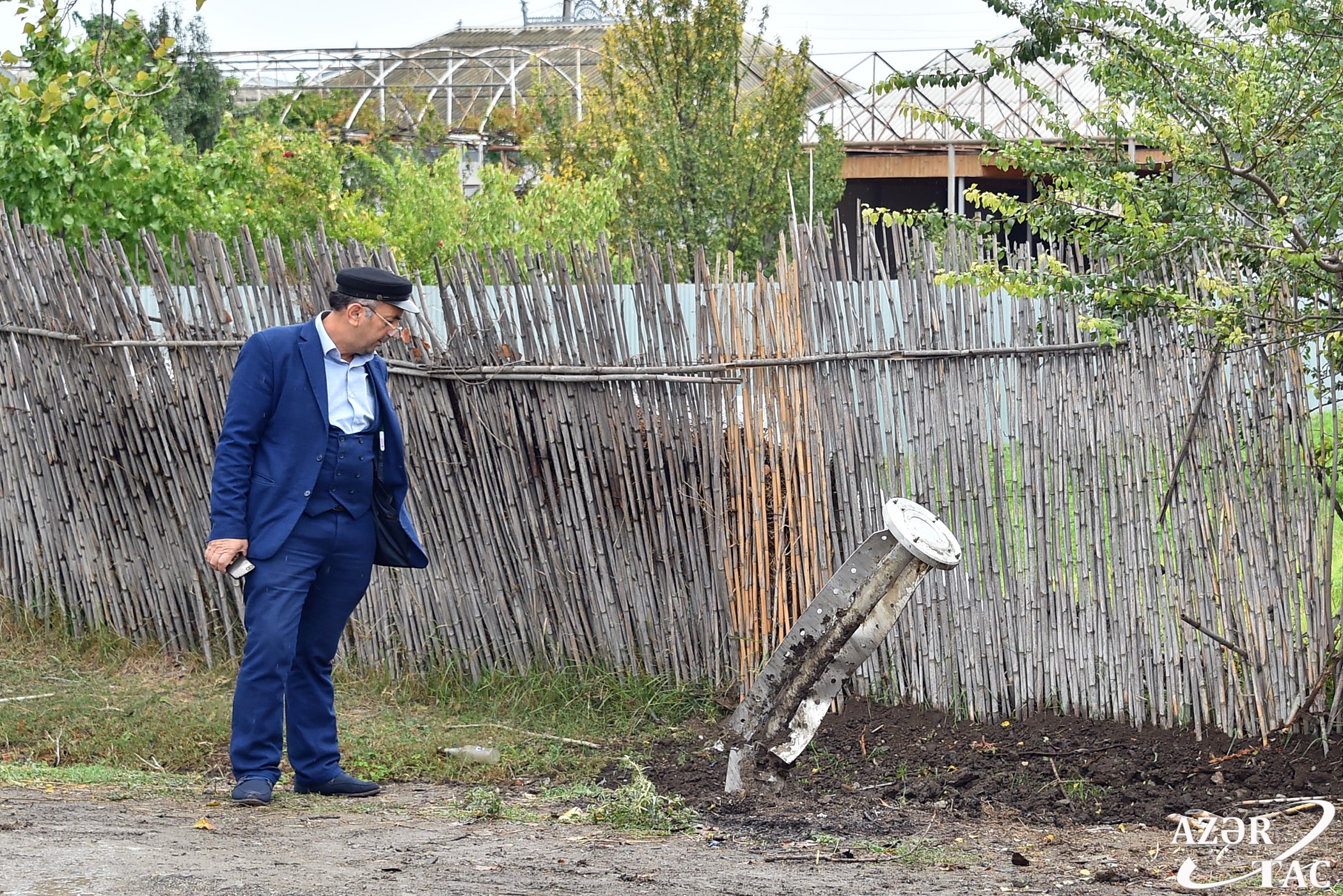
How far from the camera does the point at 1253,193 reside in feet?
14.6

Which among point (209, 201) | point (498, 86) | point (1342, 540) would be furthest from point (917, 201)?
point (1342, 540)

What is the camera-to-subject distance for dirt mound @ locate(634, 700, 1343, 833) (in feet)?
12.5

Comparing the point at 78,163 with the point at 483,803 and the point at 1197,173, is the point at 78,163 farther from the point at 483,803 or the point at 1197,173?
the point at 1197,173

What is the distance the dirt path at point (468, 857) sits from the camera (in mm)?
3045

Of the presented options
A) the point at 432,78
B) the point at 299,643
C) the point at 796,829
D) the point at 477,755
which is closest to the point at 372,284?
the point at 299,643

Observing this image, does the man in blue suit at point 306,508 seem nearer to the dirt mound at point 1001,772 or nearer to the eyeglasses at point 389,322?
the eyeglasses at point 389,322

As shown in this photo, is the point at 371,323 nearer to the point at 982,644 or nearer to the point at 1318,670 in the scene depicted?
the point at 982,644

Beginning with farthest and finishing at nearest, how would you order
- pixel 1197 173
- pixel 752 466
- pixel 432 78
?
pixel 432 78 → pixel 752 466 → pixel 1197 173

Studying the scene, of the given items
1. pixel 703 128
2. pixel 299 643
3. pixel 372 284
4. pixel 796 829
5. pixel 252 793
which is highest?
pixel 372 284

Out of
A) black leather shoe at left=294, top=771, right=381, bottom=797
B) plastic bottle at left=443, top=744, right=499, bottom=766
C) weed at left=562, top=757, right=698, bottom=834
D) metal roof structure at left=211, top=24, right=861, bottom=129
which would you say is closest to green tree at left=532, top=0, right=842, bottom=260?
metal roof structure at left=211, top=24, right=861, bottom=129

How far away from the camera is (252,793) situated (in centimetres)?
383

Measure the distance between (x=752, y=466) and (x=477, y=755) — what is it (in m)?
1.35

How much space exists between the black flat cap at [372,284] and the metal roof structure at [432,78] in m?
16.6

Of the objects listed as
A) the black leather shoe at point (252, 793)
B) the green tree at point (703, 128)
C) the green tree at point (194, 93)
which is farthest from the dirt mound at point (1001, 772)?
the green tree at point (194, 93)
